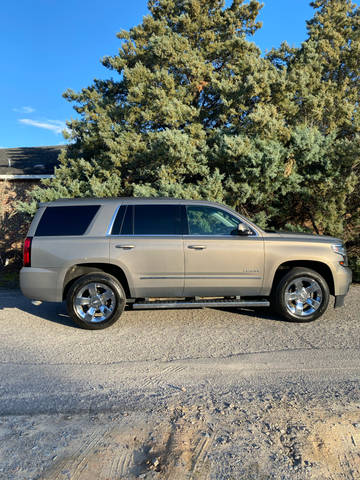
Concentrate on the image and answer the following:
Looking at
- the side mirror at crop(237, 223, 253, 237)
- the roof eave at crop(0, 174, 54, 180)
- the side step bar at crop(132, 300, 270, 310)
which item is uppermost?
the roof eave at crop(0, 174, 54, 180)

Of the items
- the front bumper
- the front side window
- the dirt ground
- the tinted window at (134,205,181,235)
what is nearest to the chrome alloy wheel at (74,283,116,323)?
the tinted window at (134,205,181,235)

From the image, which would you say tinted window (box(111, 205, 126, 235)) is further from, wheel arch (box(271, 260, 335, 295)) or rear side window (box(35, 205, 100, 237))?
wheel arch (box(271, 260, 335, 295))

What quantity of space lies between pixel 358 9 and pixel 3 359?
1668 centimetres

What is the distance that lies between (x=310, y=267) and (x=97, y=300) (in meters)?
3.51

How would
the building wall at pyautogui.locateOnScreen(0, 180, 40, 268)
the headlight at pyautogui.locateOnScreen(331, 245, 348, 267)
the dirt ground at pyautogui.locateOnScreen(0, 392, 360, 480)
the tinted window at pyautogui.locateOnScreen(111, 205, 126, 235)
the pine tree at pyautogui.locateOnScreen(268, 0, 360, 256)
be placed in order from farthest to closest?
the building wall at pyautogui.locateOnScreen(0, 180, 40, 268), the pine tree at pyautogui.locateOnScreen(268, 0, 360, 256), the headlight at pyautogui.locateOnScreen(331, 245, 348, 267), the tinted window at pyautogui.locateOnScreen(111, 205, 126, 235), the dirt ground at pyautogui.locateOnScreen(0, 392, 360, 480)

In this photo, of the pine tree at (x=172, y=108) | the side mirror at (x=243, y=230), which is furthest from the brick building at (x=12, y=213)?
the side mirror at (x=243, y=230)

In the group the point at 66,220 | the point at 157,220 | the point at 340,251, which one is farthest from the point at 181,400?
the point at 340,251

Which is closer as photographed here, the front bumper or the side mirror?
the side mirror

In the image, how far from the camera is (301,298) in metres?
5.74

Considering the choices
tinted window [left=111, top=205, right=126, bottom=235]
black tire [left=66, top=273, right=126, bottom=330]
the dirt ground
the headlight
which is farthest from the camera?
the headlight

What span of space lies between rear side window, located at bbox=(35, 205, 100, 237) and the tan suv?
0.02m

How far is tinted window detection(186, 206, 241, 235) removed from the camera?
5.73 metres

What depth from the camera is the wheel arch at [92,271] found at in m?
5.55

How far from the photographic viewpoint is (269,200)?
10.0 meters
